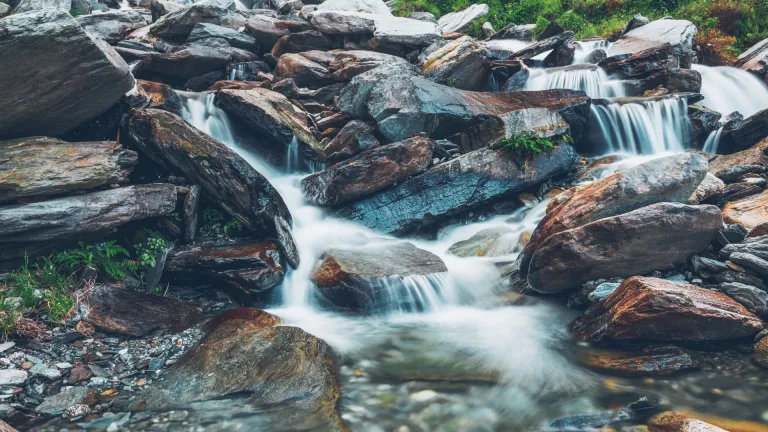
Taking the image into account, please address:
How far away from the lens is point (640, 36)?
1639cm

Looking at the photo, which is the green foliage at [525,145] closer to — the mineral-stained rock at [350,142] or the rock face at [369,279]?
the mineral-stained rock at [350,142]

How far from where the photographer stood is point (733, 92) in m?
13.8

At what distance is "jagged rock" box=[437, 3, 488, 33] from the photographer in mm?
21031

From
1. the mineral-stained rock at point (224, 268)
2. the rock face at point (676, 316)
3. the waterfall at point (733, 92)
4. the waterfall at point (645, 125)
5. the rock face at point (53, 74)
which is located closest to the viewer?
the rock face at point (676, 316)

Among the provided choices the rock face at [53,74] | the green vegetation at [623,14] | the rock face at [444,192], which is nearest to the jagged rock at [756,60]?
the green vegetation at [623,14]

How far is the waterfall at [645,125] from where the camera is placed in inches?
454

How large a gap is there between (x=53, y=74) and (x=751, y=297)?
9.64 metres

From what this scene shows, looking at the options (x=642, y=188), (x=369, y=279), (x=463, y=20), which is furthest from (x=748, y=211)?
(x=463, y=20)

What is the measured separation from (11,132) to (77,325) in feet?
11.4

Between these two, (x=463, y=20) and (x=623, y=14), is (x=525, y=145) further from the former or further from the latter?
(x=623, y=14)

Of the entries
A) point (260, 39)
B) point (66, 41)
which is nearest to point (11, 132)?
point (66, 41)

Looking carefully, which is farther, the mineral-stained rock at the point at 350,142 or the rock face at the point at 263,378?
the mineral-stained rock at the point at 350,142

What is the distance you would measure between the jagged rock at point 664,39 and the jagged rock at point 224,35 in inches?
467

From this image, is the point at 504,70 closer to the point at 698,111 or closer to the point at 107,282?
the point at 698,111
